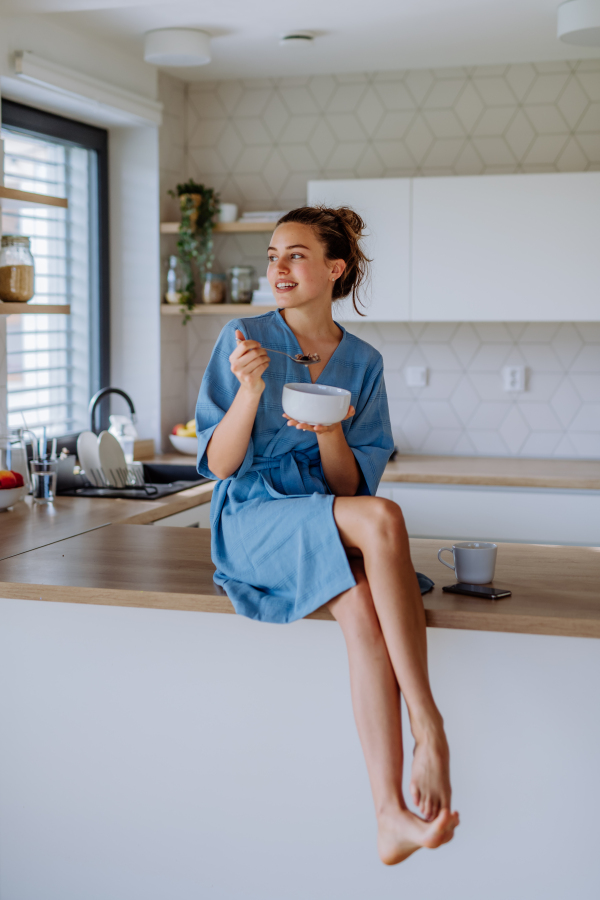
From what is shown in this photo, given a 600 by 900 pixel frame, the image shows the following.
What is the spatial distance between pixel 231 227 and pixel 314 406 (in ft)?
7.68

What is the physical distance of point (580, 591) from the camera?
178 cm

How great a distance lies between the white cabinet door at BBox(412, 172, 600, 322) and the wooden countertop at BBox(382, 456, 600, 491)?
576 millimetres

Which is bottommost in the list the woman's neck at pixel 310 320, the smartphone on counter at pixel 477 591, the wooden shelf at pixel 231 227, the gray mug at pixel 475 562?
the smartphone on counter at pixel 477 591

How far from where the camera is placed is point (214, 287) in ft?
12.7

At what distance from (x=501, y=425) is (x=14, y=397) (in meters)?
1.98

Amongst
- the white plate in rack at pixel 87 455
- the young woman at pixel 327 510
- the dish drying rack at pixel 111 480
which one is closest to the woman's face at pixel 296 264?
the young woman at pixel 327 510

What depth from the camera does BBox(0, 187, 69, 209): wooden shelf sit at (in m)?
2.70

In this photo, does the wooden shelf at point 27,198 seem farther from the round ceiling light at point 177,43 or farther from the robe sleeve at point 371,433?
the robe sleeve at point 371,433

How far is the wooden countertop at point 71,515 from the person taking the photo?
2.33 m

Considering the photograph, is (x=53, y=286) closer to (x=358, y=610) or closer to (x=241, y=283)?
(x=241, y=283)

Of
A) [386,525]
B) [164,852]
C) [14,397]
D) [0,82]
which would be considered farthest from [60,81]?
[164,852]

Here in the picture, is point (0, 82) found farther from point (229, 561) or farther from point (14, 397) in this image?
point (229, 561)

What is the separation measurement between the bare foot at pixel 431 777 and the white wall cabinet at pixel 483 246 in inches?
91.2

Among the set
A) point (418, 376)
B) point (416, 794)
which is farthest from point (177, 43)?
point (416, 794)
